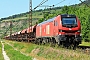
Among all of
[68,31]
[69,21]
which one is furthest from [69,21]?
[68,31]

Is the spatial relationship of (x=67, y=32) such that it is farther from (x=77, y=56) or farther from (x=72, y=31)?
(x=77, y=56)

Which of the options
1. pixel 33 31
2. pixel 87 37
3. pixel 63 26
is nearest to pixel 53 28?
pixel 63 26

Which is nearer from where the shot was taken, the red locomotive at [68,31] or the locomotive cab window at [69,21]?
the red locomotive at [68,31]

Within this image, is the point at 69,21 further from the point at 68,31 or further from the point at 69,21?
the point at 68,31

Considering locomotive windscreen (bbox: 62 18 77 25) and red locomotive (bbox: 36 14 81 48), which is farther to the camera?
locomotive windscreen (bbox: 62 18 77 25)

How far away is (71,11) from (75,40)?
203 feet

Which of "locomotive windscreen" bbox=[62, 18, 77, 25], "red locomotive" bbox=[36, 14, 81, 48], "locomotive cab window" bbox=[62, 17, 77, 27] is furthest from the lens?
"locomotive windscreen" bbox=[62, 18, 77, 25]

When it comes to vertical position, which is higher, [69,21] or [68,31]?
[69,21]

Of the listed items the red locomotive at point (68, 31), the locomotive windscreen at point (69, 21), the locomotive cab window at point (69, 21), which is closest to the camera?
the red locomotive at point (68, 31)

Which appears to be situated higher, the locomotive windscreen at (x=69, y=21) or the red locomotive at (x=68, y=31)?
the locomotive windscreen at (x=69, y=21)

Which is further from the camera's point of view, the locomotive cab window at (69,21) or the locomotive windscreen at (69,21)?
the locomotive windscreen at (69,21)

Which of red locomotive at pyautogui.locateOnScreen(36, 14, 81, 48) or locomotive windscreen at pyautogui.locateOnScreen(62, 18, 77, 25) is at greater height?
locomotive windscreen at pyautogui.locateOnScreen(62, 18, 77, 25)

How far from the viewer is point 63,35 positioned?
30.7m

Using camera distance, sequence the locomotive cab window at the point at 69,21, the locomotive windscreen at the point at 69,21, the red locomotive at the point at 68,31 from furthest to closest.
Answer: the locomotive windscreen at the point at 69,21 < the locomotive cab window at the point at 69,21 < the red locomotive at the point at 68,31
